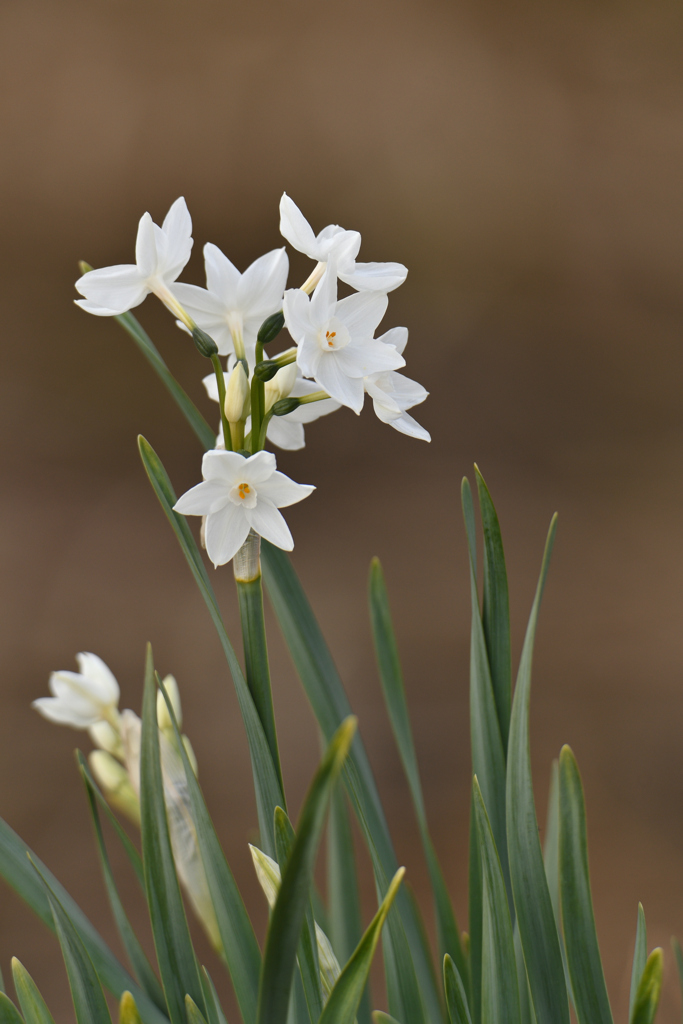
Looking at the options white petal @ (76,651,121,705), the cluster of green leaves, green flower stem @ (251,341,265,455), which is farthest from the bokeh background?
green flower stem @ (251,341,265,455)

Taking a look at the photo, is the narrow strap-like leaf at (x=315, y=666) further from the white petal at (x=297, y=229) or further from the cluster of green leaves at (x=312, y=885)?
the white petal at (x=297, y=229)

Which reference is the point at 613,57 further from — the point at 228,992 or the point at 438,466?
the point at 228,992

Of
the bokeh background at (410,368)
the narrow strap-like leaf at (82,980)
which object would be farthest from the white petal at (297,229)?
the bokeh background at (410,368)

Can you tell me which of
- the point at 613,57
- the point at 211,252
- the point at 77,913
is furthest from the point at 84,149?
the point at 77,913

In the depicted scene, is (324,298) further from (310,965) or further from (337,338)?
(310,965)

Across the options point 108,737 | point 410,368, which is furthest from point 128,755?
point 410,368

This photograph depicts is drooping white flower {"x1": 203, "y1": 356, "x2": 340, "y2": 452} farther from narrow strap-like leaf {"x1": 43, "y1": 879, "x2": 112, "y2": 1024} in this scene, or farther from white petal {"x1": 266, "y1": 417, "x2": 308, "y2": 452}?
narrow strap-like leaf {"x1": 43, "y1": 879, "x2": 112, "y2": 1024}
